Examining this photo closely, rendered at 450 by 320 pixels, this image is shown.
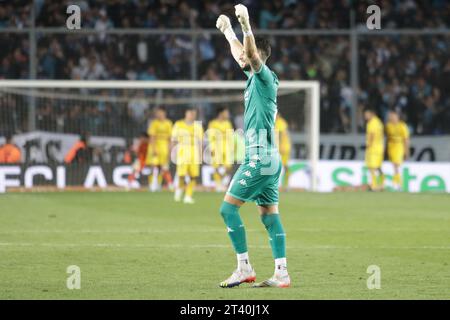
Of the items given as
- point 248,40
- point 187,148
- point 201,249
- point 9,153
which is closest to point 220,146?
point 187,148

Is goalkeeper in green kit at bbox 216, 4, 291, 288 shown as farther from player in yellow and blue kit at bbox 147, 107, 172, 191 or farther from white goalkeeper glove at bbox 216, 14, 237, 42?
player in yellow and blue kit at bbox 147, 107, 172, 191

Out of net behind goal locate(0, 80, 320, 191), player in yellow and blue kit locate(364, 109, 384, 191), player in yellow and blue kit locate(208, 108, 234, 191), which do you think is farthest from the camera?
player in yellow and blue kit locate(364, 109, 384, 191)

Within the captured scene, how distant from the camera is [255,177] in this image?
30.3ft

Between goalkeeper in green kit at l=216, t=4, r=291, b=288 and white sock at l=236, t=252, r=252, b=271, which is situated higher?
goalkeeper in green kit at l=216, t=4, r=291, b=288

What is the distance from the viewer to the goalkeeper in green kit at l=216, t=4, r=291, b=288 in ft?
30.2

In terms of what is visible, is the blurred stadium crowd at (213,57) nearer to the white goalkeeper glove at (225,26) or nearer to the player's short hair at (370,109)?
the player's short hair at (370,109)

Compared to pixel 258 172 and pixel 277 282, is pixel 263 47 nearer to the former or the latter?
pixel 258 172

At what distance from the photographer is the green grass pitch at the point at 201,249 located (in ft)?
29.5

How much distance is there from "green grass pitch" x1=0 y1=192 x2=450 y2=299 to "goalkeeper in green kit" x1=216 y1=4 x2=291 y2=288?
0.66 ft

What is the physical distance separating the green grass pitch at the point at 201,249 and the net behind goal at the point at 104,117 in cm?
361

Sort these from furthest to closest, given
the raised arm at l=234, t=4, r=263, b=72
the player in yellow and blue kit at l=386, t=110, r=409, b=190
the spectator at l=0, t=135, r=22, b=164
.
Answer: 1. the player in yellow and blue kit at l=386, t=110, r=409, b=190
2. the spectator at l=0, t=135, r=22, b=164
3. the raised arm at l=234, t=4, r=263, b=72

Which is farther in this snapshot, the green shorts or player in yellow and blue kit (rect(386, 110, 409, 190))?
player in yellow and blue kit (rect(386, 110, 409, 190))

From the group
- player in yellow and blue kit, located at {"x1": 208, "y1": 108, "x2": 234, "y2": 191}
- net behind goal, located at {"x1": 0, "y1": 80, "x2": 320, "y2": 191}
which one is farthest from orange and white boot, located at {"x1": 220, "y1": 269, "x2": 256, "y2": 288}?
net behind goal, located at {"x1": 0, "y1": 80, "x2": 320, "y2": 191}
